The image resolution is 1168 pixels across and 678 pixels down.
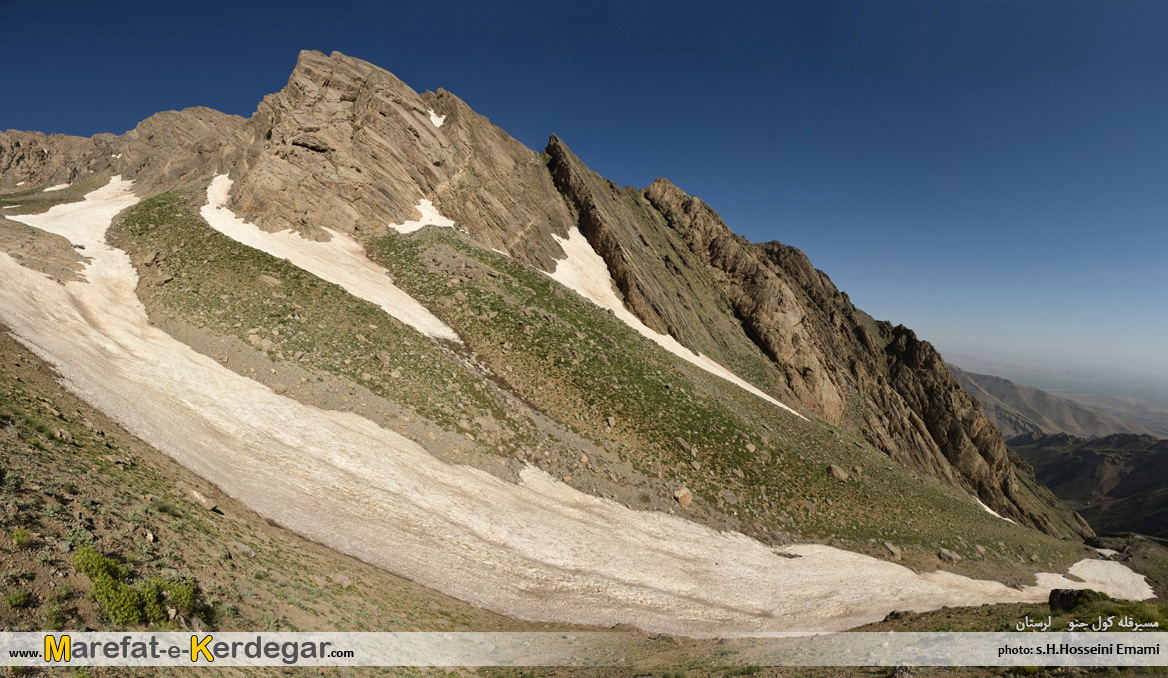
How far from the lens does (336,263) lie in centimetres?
3147

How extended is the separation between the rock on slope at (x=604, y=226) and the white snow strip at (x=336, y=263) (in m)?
1.57

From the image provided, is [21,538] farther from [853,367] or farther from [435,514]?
[853,367]

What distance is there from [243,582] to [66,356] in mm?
15485

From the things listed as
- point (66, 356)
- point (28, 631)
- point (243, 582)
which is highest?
point (66, 356)

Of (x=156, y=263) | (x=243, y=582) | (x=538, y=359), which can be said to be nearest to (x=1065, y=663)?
(x=243, y=582)

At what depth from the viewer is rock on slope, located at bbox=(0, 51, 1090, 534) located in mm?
36969

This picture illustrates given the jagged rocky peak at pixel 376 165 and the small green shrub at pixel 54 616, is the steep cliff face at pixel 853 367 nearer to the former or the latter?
the jagged rocky peak at pixel 376 165

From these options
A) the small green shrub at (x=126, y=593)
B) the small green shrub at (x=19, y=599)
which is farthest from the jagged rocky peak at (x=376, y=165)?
the small green shrub at (x=19, y=599)

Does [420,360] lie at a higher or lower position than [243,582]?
higher

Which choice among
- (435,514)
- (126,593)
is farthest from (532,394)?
(126,593)

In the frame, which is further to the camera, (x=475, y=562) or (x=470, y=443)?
(x=470, y=443)

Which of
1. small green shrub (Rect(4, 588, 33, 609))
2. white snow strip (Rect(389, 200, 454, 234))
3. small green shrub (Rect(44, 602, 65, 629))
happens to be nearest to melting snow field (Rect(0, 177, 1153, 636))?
small green shrub (Rect(44, 602, 65, 629))

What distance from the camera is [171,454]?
1478cm

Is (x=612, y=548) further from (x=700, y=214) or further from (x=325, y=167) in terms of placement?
(x=700, y=214)
